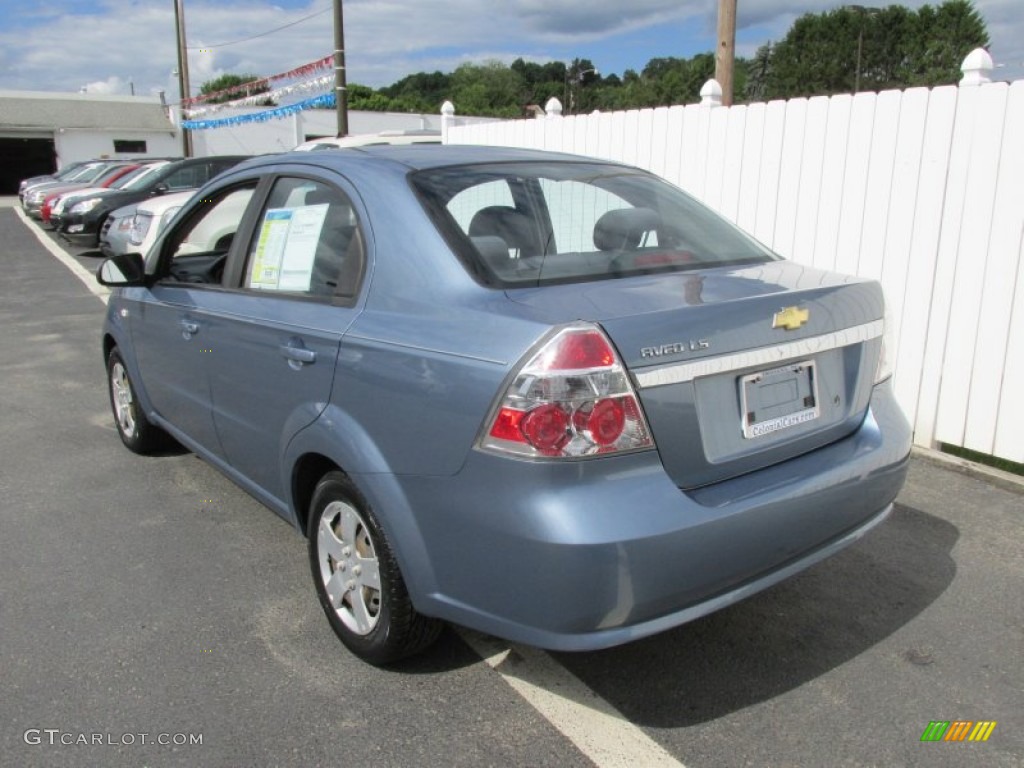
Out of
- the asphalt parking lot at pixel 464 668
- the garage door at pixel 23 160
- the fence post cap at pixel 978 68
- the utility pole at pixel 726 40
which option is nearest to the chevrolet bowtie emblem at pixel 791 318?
the asphalt parking lot at pixel 464 668

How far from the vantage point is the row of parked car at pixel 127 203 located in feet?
37.4

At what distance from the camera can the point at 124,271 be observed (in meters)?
4.18

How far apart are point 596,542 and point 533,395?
40 centimetres

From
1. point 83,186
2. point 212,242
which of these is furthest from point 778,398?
point 83,186

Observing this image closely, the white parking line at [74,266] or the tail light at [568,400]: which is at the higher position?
the tail light at [568,400]

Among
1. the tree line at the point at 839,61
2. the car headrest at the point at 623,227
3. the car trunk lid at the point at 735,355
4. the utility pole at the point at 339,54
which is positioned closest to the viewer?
the car trunk lid at the point at 735,355

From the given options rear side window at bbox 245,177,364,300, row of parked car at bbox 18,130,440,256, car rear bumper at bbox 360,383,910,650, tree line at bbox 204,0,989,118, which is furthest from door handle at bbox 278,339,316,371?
tree line at bbox 204,0,989,118

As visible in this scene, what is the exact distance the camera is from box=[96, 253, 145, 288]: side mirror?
165 inches

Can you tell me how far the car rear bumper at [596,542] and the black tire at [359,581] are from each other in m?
0.15

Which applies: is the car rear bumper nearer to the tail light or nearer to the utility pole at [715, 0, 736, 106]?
the tail light

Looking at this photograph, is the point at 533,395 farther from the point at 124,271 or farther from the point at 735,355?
the point at 124,271

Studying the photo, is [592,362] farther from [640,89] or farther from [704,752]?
[640,89]

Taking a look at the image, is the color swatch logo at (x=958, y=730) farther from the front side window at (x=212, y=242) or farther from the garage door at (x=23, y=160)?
the garage door at (x=23, y=160)

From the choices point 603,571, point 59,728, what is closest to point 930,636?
point 603,571
